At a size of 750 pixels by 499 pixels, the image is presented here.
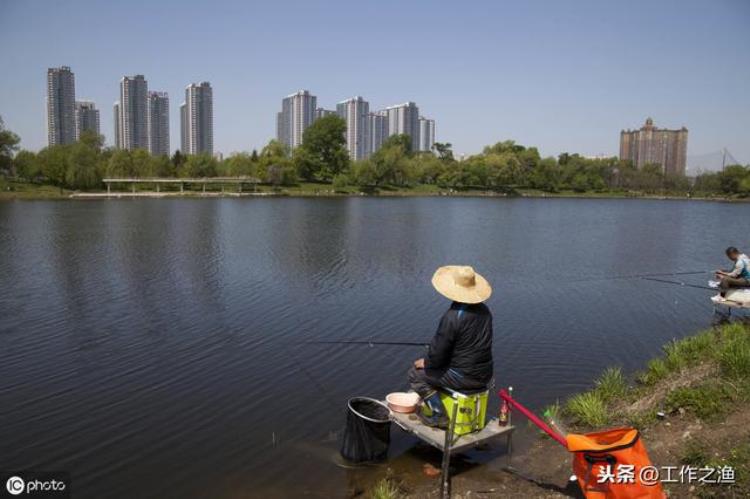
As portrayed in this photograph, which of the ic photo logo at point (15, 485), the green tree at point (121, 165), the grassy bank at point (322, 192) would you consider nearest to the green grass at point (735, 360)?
the ic photo logo at point (15, 485)

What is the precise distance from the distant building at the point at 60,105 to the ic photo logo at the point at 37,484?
174 meters

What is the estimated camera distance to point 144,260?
24.3m

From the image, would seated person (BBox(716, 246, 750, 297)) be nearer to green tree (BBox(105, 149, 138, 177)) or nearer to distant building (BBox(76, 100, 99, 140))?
green tree (BBox(105, 149, 138, 177))

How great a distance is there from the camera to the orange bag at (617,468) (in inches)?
215

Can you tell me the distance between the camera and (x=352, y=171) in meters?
121

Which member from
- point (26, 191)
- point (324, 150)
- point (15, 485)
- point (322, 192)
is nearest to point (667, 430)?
point (15, 485)

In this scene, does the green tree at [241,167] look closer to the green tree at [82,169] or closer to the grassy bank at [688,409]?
the green tree at [82,169]

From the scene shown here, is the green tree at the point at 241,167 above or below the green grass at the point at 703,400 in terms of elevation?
above

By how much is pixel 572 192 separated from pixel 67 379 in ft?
456

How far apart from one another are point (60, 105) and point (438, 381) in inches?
7166

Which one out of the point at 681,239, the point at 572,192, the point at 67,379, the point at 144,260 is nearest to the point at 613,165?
the point at 572,192

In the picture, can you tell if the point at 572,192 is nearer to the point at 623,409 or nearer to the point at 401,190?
the point at 401,190

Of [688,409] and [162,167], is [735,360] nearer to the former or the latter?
[688,409]

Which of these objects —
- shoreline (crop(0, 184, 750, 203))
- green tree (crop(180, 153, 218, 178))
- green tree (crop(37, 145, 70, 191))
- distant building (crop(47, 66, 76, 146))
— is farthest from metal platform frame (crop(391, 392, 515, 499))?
distant building (crop(47, 66, 76, 146))
